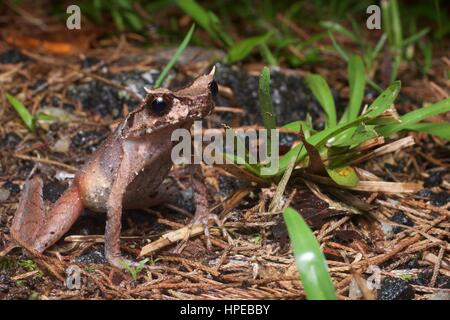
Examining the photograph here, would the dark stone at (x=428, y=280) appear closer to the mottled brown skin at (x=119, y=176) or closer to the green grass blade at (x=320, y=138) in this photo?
the green grass blade at (x=320, y=138)

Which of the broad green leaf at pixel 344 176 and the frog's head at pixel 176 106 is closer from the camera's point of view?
the frog's head at pixel 176 106

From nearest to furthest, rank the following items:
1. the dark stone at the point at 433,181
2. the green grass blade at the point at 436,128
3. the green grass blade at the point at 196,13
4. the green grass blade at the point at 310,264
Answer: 1. the green grass blade at the point at 310,264
2. the green grass blade at the point at 436,128
3. the dark stone at the point at 433,181
4. the green grass blade at the point at 196,13

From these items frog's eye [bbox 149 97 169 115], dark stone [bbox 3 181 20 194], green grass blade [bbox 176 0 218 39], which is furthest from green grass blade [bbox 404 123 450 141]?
dark stone [bbox 3 181 20 194]

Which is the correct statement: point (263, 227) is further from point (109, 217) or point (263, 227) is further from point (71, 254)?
point (71, 254)

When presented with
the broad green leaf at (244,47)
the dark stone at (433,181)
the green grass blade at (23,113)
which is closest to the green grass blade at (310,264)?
the dark stone at (433,181)

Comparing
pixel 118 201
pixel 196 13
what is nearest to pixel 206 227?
pixel 118 201

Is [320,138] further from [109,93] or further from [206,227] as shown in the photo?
[109,93]

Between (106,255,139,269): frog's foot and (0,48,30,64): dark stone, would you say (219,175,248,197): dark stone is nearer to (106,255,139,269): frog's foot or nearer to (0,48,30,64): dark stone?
(106,255,139,269): frog's foot
